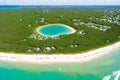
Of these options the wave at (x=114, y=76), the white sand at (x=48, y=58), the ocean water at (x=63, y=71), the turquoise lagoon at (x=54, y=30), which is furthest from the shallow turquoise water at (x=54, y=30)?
the wave at (x=114, y=76)

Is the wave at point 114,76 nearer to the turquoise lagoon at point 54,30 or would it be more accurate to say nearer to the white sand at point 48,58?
the white sand at point 48,58

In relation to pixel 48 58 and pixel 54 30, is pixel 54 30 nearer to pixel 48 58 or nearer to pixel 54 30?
pixel 54 30

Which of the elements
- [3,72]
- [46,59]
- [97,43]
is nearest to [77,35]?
[97,43]

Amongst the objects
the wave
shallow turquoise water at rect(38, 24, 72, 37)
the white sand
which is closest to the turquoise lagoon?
shallow turquoise water at rect(38, 24, 72, 37)

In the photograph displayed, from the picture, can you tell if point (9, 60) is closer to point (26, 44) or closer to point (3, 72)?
point (3, 72)

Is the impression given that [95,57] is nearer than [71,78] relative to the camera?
No

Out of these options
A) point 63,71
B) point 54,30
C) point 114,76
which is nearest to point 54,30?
point 54,30
